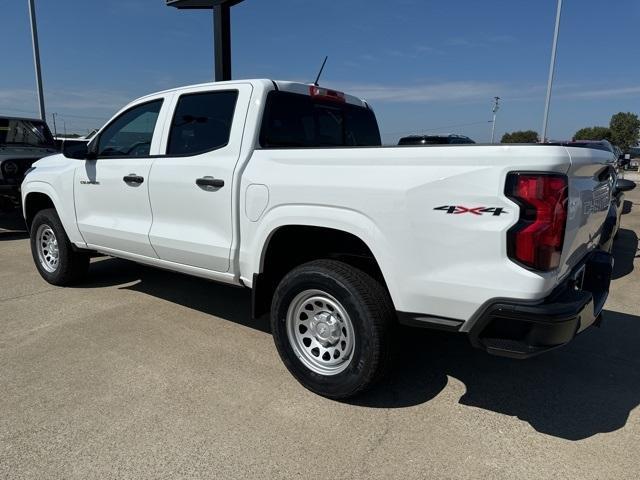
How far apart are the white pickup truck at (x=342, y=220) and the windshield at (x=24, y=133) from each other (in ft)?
19.8

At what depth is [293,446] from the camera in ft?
8.48

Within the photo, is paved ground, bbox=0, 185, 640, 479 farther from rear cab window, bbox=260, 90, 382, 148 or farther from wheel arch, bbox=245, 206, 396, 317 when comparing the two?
rear cab window, bbox=260, 90, 382, 148

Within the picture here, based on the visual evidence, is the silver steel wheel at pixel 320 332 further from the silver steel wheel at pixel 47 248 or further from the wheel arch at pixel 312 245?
the silver steel wheel at pixel 47 248

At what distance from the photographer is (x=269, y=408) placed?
2938 millimetres

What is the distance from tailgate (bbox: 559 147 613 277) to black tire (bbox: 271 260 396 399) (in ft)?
3.17

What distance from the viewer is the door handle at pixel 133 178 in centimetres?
398

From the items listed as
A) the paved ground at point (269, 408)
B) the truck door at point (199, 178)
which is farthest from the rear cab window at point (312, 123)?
the paved ground at point (269, 408)

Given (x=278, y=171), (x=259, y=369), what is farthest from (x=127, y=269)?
(x=278, y=171)

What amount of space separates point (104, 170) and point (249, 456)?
300cm

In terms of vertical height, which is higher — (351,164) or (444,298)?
(351,164)

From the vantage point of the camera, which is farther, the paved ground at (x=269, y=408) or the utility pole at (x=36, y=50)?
the utility pole at (x=36, y=50)

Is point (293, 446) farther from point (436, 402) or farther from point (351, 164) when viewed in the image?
point (351, 164)

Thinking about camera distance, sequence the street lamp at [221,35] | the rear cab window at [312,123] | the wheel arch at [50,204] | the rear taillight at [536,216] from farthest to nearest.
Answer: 1. the street lamp at [221,35]
2. the wheel arch at [50,204]
3. the rear cab window at [312,123]
4. the rear taillight at [536,216]

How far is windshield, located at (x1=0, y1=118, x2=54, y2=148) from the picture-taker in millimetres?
9352
